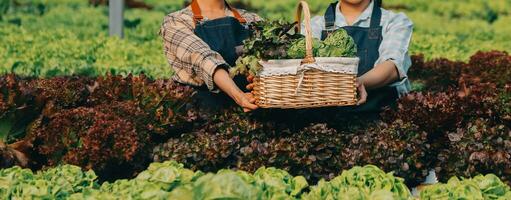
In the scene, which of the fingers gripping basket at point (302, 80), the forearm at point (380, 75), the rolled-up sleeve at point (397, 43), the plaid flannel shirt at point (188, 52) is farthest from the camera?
A: the rolled-up sleeve at point (397, 43)

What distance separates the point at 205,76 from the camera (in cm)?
650

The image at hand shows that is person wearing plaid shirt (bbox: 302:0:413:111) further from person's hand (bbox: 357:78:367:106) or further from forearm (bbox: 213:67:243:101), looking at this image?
forearm (bbox: 213:67:243:101)

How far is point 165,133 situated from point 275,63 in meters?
1.00

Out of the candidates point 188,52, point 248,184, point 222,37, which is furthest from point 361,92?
point 248,184

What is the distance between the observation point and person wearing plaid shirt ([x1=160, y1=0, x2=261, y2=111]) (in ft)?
21.2

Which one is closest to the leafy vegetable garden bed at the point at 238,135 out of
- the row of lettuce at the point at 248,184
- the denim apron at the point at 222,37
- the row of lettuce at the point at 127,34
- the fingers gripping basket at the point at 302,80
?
the denim apron at the point at 222,37

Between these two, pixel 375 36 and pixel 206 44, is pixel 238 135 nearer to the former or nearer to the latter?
pixel 206 44

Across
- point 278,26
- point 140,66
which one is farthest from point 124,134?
point 140,66

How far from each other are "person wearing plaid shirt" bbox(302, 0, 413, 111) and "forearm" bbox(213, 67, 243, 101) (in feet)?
2.58

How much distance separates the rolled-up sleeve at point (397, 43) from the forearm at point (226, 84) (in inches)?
39.8

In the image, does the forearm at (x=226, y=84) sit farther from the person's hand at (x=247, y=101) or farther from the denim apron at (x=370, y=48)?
the denim apron at (x=370, y=48)

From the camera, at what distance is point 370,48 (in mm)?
6992

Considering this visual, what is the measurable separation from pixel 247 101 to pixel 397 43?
120 centimetres

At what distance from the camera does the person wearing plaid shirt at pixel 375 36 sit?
22.4 ft
